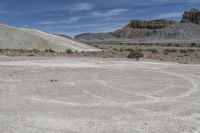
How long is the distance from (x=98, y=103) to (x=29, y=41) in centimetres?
4183

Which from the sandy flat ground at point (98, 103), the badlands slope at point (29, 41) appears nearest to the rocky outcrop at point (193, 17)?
the badlands slope at point (29, 41)

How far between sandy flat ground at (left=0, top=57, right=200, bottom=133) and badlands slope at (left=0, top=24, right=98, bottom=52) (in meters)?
31.9

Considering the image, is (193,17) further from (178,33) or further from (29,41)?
(29,41)

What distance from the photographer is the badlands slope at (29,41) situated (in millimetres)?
50594

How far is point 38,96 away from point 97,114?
3.32 m

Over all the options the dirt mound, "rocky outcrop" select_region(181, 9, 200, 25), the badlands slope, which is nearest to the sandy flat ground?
the badlands slope

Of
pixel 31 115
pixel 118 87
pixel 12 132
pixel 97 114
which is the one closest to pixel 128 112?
pixel 97 114

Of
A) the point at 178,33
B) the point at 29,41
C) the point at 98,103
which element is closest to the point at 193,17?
the point at 178,33

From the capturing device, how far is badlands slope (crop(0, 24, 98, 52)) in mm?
50594

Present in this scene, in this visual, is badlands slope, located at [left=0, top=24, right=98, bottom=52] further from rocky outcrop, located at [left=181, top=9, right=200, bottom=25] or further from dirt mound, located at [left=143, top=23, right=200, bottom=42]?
rocky outcrop, located at [left=181, top=9, right=200, bottom=25]

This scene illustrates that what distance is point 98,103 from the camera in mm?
12008

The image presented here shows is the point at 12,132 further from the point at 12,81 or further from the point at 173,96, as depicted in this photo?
the point at 12,81

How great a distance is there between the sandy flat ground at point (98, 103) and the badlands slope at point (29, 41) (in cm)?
3194

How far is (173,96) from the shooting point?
13625 mm
